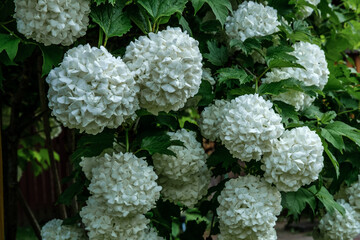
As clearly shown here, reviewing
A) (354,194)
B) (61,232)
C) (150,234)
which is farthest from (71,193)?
(354,194)

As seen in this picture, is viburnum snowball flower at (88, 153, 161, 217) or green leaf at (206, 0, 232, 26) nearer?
viburnum snowball flower at (88, 153, 161, 217)

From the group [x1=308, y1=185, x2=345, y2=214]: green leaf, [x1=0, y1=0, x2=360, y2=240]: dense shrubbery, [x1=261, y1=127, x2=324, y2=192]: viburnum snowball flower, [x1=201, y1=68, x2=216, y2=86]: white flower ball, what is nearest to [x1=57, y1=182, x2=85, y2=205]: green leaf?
[x1=0, y1=0, x2=360, y2=240]: dense shrubbery

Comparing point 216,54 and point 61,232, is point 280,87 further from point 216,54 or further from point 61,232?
point 61,232

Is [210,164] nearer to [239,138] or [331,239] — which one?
[239,138]

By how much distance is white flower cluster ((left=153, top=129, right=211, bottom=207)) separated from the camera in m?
1.95

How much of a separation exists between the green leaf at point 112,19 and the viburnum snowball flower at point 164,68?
0.35 ft

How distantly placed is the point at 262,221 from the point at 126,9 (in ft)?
3.17

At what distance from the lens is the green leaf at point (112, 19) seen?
170cm

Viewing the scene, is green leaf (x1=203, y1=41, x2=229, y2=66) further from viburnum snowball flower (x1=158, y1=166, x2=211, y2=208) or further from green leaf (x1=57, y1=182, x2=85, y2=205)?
green leaf (x1=57, y1=182, x2=85, y2=205)

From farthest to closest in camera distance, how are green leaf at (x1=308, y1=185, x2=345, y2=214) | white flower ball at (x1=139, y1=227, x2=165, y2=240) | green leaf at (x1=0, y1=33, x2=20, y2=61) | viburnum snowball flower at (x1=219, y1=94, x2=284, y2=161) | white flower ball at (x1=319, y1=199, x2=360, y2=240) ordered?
white flower ball at (x1=319, y1=199, x2=360, y2=240), green leaf at (x1=308, y1=185, x2=345, y2=214), white flower ball at (x1=139, y1=227, x2=165, y2=240), viburnum snowball flower at (x1=219, y1=94, x2=284, y2=161), green leaf at (x1=0, y1=33, x2=20, y2=61)

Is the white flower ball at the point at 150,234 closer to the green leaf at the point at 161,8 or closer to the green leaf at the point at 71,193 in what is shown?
the green leaf at the point at 71,193

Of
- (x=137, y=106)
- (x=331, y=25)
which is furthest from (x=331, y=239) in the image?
(x=137, y=106)

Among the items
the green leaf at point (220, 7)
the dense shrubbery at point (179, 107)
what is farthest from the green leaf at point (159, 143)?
the green leaf at point (220, 7)

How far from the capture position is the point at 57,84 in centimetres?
154
